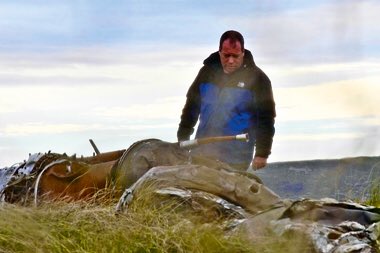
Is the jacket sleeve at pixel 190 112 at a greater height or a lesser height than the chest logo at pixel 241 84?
lesser

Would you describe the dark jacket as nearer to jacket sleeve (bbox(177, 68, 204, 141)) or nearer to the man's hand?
the man's hand

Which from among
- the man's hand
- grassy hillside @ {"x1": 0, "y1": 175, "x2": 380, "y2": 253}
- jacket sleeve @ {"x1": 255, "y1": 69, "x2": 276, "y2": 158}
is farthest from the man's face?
grassy hillside @ {"x1": 0, "y1": 175, "x2": 380, "y2": 253}

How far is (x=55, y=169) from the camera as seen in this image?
7.58m

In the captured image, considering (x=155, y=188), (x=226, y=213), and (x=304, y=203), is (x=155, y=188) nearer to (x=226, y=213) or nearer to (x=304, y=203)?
(x=226, y=213)

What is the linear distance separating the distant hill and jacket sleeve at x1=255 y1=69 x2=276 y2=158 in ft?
1.36

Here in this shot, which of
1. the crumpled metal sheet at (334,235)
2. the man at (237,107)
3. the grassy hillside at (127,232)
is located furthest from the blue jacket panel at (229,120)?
the crumpled metal sheet at (334,235)

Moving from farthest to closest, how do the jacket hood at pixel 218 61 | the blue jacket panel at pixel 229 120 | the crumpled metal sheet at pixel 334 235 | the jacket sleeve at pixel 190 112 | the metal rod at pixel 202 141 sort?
1. the jacket sleeve at pixel 190 112
2. the jacket hood at pixel 218 61
3. the blue jacket panel at pixel 229 120
4. the metal rod at pixel 202 141
5. the crumpled metal sheet at pixel 334 235

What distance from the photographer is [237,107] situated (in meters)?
7.93

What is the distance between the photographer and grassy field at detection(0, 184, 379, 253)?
18.1 feet

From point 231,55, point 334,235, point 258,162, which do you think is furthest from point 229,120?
point 334,235

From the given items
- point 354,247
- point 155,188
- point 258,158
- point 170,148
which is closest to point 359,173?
point 258,158

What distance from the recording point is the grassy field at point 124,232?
5504 mm

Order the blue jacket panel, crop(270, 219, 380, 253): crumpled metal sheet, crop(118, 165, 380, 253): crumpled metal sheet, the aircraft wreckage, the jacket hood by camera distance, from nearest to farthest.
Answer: crop(270, 219, 380, 253): crumpled metal sheet < crop(118, 165, 380, 253): crumpled metal sheet < the aircraft wreckage < the blue jacket panel < the jacket hood

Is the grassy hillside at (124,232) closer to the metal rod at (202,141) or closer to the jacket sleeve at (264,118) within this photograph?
the metal rod at (202,141)
